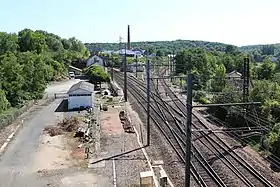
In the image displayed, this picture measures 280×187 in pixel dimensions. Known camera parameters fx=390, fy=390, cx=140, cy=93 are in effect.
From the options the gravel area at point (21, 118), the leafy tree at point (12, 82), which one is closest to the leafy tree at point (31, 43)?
the gravel area at point (21, 118)

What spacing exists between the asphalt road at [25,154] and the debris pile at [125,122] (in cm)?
507

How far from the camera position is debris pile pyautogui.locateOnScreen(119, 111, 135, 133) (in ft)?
83.8

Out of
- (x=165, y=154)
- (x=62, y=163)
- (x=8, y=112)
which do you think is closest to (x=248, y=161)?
(x=165, y=154)

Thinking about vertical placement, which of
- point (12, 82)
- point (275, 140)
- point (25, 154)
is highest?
point (12, 82)

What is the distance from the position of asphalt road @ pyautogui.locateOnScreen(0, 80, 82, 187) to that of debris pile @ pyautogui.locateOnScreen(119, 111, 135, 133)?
5.07 m

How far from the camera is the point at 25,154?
68.5 feet

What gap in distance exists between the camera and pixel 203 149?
765 inches

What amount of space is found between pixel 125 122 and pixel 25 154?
8845 millimetres

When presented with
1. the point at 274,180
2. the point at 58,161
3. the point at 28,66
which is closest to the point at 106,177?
the point at 58,161

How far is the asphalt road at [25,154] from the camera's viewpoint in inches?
665

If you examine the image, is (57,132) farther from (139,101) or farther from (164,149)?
(139,101)

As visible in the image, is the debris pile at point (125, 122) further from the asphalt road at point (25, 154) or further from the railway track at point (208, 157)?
the asphalt road at point (25, 154)

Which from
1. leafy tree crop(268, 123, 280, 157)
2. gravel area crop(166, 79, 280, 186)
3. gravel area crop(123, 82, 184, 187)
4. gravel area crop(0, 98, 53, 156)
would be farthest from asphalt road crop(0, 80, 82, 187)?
leafy tree crop(268, 123, 280, 157)

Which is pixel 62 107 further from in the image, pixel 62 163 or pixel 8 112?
pixel 62 163
